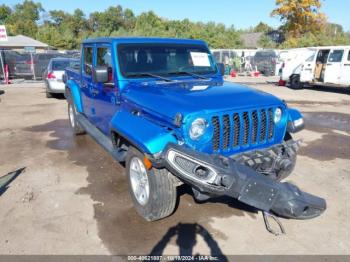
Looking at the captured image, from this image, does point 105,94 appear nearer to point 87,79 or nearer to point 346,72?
point 87,79

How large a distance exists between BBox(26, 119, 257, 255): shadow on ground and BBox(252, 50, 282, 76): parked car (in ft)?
74.9

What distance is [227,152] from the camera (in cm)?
341

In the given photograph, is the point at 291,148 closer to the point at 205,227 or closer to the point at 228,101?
the point at 228,101

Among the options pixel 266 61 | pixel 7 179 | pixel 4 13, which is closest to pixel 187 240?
pixel 7 179

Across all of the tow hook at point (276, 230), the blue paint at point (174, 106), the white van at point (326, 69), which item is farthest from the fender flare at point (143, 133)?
the white van at point (326, 69)

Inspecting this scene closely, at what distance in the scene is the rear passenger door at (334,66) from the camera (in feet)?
47.5

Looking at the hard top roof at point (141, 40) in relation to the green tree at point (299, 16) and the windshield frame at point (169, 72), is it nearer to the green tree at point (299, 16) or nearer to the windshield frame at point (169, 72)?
the windshield frame at point (169, 72)

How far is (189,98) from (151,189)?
1.09 meters

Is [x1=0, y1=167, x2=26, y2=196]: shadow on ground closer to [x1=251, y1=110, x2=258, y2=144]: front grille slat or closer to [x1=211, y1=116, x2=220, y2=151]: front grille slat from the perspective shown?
[x1=211, y1=116, x2=220, y2=151]: front grille slat

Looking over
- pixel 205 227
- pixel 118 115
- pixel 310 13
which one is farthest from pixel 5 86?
pixel 310 13

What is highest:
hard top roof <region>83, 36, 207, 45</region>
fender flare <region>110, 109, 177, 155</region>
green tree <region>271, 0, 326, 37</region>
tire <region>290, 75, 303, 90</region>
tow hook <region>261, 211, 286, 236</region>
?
green tree <region>271, 0, 326, 37</region>

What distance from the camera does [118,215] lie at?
12.8 ft

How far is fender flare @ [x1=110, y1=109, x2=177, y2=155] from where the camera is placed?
3168 mm

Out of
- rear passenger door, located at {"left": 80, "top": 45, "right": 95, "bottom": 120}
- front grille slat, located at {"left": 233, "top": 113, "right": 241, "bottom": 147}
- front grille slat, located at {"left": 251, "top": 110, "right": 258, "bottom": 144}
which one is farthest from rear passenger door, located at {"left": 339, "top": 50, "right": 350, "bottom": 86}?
front grille slat, located at {"left": 233, "top": 113, "right": 241, "bottom": 147}
